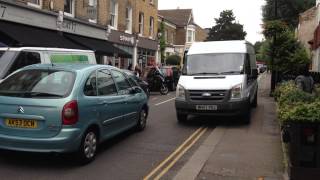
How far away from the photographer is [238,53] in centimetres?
1259

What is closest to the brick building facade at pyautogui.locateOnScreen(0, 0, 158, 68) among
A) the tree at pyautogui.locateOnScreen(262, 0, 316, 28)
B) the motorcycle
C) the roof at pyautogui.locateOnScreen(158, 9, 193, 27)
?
the motorcycle

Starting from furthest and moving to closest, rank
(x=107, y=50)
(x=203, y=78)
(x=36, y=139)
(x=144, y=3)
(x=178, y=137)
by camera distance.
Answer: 1. (x=144, y=3)
2. (x=107, y=50)
3. (x=203, y=78)
4. (x=178, y=137)
5. (x=36, y=139)

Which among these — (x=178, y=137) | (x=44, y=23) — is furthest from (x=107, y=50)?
(x=178, y=137)

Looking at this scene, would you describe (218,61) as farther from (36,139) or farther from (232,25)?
(232,25)

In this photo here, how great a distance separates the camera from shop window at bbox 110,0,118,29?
28297 millimetres

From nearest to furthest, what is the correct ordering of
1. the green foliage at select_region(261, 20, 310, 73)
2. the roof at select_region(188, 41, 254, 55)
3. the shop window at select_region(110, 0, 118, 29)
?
the roof at select_region(188, 41, 254, 55) < the green foliage at select_region(261, 20, 310, 73) < the shop window at select_region(110, 0, 118, 29)

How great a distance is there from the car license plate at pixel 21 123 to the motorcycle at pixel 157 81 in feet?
54.8

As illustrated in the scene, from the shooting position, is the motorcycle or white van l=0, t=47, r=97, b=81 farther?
the motorcycle

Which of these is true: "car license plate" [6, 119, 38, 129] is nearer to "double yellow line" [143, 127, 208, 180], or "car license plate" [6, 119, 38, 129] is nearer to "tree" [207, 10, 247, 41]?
"double yellow line" [143, 127, 208, 180]

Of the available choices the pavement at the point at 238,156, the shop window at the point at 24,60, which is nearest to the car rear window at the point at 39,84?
the pavement at the point at 238,156

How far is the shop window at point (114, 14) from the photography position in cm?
2830

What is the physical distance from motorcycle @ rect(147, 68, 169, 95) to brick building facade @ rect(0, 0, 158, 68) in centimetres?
404

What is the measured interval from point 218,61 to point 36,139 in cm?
709

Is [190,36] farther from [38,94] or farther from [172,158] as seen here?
[38,94]
